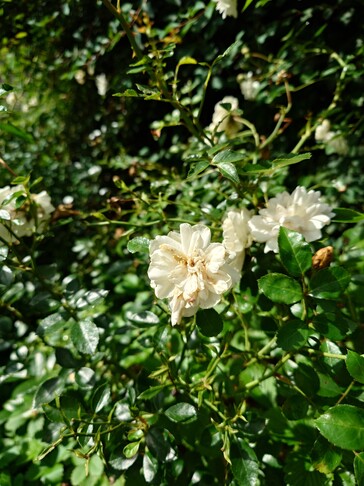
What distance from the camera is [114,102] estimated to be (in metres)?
2.75

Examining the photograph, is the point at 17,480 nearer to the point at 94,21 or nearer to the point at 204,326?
the point at 204,326

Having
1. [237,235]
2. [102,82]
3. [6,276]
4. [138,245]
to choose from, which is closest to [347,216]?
[237,235]

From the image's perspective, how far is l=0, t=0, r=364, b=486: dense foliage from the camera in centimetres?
75

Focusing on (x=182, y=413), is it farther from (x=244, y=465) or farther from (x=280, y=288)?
(x=280, y=288)

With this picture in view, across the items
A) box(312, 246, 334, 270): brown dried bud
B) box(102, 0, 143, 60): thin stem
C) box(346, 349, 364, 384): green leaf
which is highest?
box(102, 0, 143, 60): thin stem

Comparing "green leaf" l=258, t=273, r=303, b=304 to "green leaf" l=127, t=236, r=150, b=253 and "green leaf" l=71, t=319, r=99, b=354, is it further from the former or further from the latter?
"green leaf" l=71, t=319, r=99, b=354

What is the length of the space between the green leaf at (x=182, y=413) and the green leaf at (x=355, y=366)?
1.07 feet

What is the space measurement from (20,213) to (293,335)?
74 cm

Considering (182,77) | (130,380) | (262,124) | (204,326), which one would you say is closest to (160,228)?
(130,380)

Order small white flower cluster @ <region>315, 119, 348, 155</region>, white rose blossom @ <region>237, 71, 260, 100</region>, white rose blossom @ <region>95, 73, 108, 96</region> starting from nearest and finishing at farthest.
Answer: small white flower cluster @ <region>315, 119, 348, 155</region> → white rose blossom @ <region>237, 71, 260, 100</region> → white rose blossom @ <region>95, 73, 108, 96</region>

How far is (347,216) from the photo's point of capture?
2.89 ft

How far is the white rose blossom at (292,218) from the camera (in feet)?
2.72

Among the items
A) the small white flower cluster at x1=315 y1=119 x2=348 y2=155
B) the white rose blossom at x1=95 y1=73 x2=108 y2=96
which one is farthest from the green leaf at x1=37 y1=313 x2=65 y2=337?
the white rose blossom at x1=95 y1=73 x2=108 y2=96

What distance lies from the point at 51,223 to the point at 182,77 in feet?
5.24
